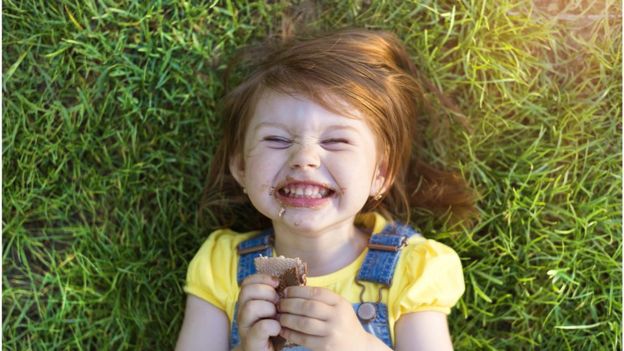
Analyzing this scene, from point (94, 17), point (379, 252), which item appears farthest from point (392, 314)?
point (94, 17)

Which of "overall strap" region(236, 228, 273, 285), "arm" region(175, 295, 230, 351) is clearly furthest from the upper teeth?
"arm" region(175, 295, 230, 351)

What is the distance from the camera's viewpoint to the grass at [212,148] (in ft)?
6.25

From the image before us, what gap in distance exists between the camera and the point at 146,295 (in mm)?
1955

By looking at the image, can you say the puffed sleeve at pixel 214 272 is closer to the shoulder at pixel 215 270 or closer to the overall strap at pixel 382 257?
the shoulder at pixel 215 270

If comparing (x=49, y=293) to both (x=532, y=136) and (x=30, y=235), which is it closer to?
(x=30, y=235)

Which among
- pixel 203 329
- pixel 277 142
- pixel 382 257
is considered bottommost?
pixel 203 329

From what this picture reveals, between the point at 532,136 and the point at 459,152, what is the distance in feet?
0.60

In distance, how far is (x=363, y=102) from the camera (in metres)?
1.68

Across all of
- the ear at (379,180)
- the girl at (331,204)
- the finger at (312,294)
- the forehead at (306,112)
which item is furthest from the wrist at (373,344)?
the forehead at (306,112)

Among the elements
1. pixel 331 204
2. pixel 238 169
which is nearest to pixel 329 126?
pixel 331 204

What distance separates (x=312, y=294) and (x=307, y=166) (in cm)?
26

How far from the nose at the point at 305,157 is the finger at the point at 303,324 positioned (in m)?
0.30

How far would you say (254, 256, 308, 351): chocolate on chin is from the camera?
1486 mm

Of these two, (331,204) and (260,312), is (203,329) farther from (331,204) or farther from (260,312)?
(331,204)
